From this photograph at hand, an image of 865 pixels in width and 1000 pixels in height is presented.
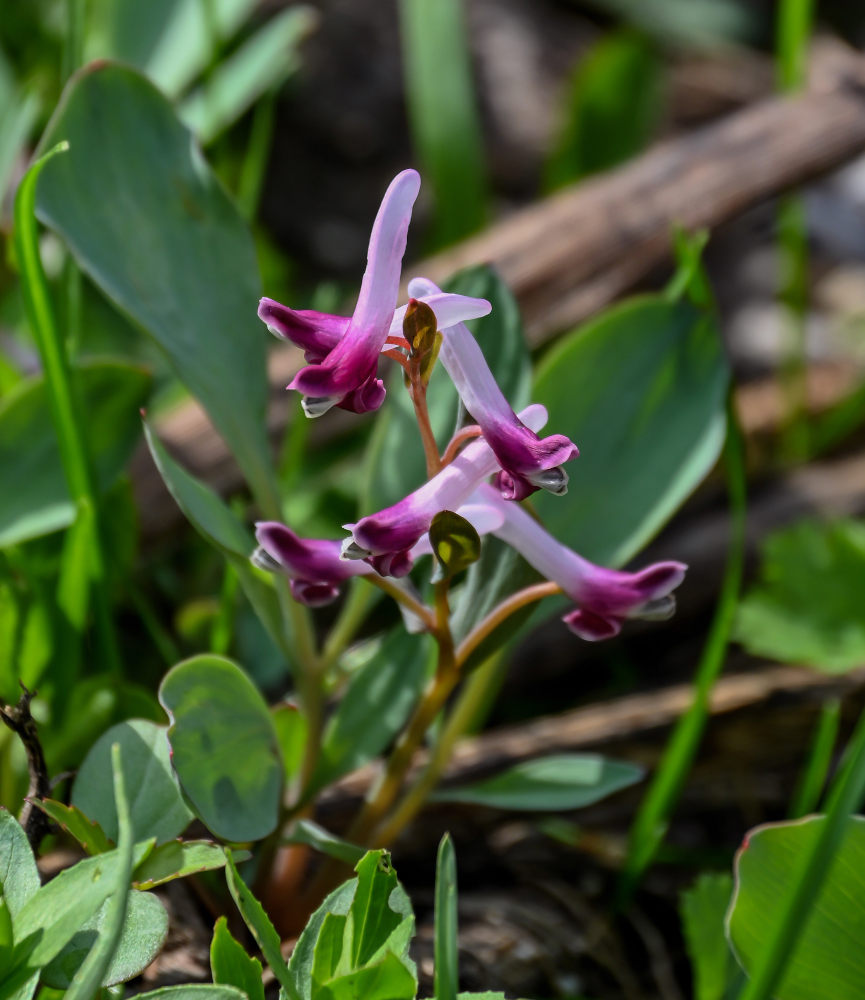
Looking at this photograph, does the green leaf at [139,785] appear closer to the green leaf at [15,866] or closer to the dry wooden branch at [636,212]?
the green leaf at [15,866]

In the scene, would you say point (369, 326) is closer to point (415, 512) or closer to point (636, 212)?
point (415, 512)

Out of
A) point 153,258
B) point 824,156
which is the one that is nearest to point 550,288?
point 824,156

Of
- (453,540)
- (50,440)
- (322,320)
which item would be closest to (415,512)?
(453,540)

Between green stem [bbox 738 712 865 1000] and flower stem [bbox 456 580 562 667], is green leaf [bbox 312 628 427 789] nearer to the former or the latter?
flower stem [bbox 456 580 562 667]

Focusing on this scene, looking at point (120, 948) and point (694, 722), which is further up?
point (120, 948)

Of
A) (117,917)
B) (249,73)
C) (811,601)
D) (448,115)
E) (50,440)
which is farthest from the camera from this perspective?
(448,115)

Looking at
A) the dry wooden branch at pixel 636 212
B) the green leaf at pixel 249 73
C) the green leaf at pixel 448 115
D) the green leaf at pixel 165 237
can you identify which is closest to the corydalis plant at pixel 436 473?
the green leaf at pixel 165 237
